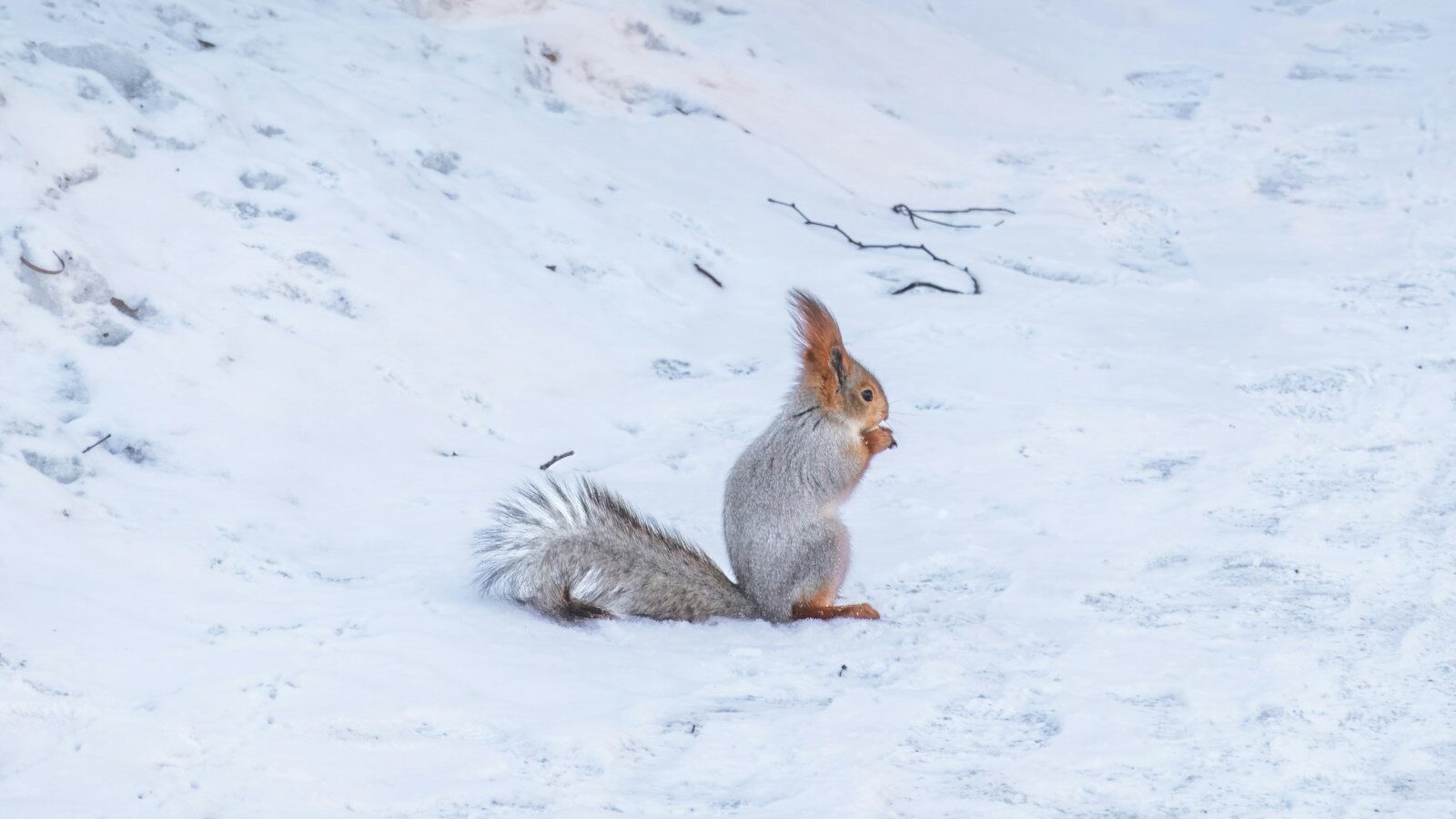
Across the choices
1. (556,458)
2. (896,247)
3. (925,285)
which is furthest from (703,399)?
(896,247)

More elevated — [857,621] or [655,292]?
[857,621]

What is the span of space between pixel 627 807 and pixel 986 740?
2.86 feet

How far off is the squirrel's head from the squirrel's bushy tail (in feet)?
2.01

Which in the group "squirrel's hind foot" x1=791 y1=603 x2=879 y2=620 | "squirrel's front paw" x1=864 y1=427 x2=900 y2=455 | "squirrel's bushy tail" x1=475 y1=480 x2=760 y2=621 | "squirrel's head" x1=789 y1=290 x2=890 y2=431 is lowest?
"squirrel's hind foot" x1=791 y1=603 x2=879 y2=620

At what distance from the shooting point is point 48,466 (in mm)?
4199

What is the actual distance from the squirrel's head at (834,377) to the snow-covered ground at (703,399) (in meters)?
0.56

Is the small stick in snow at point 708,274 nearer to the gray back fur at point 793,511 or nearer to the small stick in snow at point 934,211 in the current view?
the small stick in snow at point 934,211

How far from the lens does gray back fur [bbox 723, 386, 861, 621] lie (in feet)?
13.7

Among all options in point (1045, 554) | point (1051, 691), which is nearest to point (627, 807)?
point (1051, 691)

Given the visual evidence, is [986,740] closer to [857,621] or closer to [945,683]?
[945,683]

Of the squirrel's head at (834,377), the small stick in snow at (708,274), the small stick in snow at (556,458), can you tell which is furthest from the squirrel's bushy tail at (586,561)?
the small stick in snow at (708,274)

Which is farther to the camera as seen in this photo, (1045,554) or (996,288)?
(996,288)

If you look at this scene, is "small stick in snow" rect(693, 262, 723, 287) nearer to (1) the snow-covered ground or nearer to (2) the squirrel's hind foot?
(1) the snow-covered ground

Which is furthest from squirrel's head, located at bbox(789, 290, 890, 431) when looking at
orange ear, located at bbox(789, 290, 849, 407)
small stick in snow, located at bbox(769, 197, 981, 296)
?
small stick in snow, located at bbox(769, 197, 981, 296)
